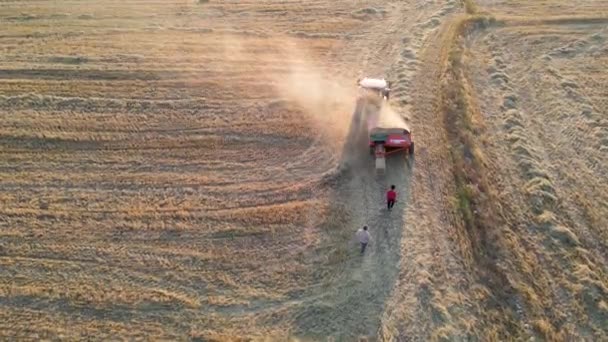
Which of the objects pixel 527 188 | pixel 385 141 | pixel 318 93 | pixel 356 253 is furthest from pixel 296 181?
pixel 527 188

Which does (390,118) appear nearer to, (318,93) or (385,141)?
(385,141)

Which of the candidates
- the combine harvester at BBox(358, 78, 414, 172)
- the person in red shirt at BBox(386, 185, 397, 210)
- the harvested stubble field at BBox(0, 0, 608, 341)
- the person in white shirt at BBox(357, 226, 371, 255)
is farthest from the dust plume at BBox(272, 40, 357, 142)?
the person in white shirt at BBox(357, 226, 371, 255)

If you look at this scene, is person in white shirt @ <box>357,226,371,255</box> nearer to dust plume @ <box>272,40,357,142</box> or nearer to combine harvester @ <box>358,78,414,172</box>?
combine harvester @ <box>358,78,414,172</box>

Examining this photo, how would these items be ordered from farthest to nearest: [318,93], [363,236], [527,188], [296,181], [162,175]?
[318,93] < [162,175] < [296,181] < [527,188] < [363,236]

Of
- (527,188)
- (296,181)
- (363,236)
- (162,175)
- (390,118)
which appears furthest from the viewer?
(390,118)

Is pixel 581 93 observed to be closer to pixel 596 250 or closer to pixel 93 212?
pixel 596 250

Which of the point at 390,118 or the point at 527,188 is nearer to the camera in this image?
the point at 527,188

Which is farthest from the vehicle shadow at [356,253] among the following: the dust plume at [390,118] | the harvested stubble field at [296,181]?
the dust plume at [390,118]
